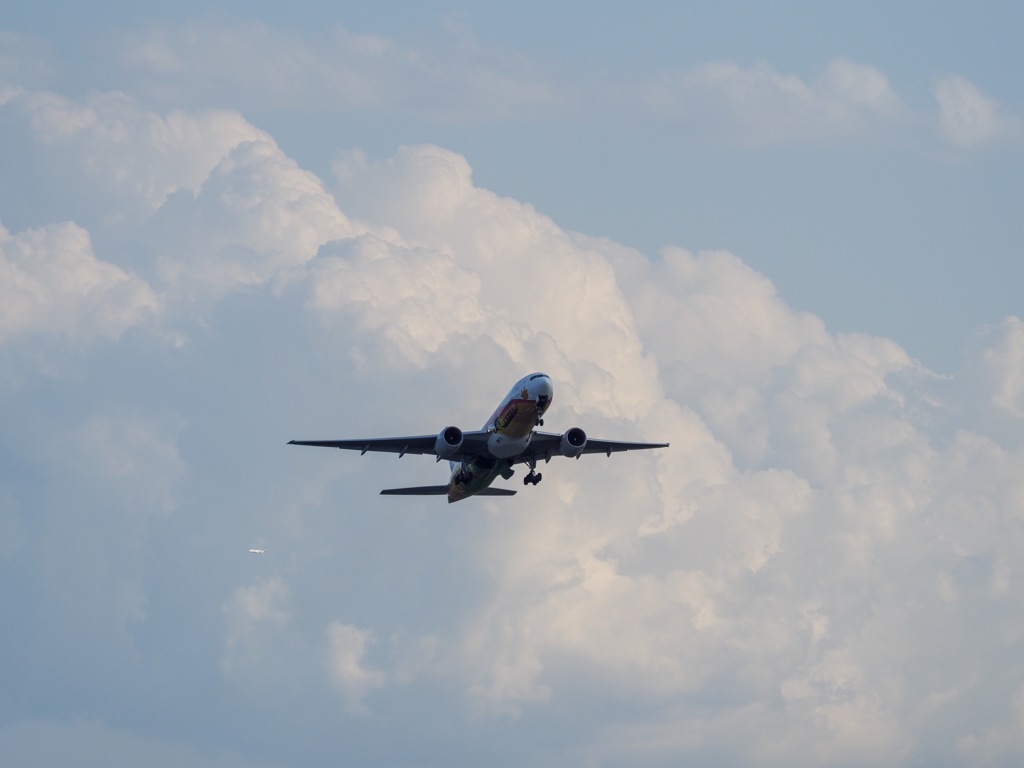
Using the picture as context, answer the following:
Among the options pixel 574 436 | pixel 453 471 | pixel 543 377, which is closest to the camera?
pixel 543 377

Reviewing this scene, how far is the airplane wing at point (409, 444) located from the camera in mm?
95250

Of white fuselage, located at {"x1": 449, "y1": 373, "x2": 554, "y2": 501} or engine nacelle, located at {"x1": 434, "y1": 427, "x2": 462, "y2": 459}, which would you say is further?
engine nacelle, located at {"x1": 434, "y1": 427, "x2": 462, "y2": 459}

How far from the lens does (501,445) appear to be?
9469 centimetres

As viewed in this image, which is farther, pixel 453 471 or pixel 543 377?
pixel 453 471

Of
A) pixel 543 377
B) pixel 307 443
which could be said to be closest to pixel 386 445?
pixel 307 443

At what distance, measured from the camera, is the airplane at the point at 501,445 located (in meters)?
90.6

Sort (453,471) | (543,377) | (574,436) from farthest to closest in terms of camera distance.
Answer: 1. (453,471)
2. (574,436)
3. (543,377)

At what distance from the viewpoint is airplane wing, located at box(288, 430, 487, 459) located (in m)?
95.2

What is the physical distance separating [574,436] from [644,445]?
6831mm

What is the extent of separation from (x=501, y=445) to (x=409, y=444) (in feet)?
19.1

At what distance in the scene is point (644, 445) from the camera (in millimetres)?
102812

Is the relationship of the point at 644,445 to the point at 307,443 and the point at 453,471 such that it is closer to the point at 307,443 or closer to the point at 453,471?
the point at 453,471

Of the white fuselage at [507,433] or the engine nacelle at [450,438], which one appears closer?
the white fuselage at [507,433]

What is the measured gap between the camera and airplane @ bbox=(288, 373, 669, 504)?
90562 mm
